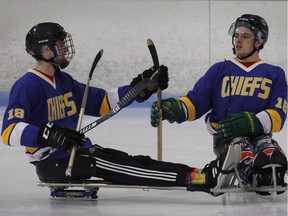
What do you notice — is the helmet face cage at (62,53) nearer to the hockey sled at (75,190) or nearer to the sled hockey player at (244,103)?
the sled hockey player at (244,103)

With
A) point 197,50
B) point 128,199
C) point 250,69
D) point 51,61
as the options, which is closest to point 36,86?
point 51,61

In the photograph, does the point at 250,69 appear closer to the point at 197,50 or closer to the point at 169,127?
the point at 169,127

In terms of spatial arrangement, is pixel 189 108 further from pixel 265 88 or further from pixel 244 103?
pixel 265 88

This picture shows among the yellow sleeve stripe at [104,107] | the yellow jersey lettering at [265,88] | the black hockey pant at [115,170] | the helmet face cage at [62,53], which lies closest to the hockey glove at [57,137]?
the black hockey pant at [115,170]

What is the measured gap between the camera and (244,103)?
4230 millimetres

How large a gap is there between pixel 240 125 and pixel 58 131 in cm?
83

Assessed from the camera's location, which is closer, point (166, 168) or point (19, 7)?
point (166, 168)

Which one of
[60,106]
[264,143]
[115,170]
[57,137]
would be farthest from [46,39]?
[264,143]

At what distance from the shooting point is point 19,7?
7887 millimetres

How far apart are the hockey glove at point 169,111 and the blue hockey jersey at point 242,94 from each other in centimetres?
6

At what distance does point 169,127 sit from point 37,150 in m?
2.69

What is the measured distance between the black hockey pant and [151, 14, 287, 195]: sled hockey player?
0.12 metres

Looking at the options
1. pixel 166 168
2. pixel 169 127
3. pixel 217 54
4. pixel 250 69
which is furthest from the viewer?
pixel 217 54

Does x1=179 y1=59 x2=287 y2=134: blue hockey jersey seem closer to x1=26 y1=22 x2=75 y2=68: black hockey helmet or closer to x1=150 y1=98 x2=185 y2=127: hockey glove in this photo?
x1=150 y1=98 x2=185 y2=127: hockey glove
